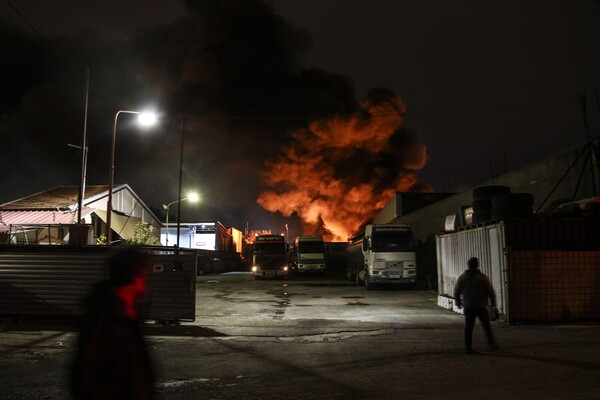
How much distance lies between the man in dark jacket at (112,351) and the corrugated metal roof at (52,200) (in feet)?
80.8

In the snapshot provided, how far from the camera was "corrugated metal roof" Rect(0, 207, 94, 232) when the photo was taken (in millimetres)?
22234

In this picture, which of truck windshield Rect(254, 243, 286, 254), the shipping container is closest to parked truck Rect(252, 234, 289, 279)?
truck windshield Rect(254, 243, 286, 254)

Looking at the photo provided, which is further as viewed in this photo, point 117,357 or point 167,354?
point 167,354

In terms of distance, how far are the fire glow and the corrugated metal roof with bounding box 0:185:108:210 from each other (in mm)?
37382

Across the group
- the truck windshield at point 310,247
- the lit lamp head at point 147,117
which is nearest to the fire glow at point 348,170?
the truck windshield at point 310,247

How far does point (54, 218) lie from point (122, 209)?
40.9 feet

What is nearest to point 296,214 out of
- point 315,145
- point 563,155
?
point 315,145

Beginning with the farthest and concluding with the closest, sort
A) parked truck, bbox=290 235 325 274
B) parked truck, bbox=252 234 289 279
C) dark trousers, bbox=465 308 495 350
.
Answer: parked truck, bbox=290 235 325 274 → parked truck, bbox=252 234 289 279 → dark trousers, bbox=465 308 495 350

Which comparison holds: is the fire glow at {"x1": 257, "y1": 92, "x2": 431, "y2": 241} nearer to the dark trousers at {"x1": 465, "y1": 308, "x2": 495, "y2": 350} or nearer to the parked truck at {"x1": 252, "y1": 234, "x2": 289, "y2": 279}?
the parked truck at {"x1": 252, "y1": 234, "x2": 289, "y2": 279}

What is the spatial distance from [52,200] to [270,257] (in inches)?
542

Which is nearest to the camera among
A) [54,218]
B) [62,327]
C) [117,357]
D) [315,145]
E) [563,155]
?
[117,357]

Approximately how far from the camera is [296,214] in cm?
7325

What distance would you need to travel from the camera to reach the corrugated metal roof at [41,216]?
875 inches

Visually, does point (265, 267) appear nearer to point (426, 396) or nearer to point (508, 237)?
point (508, 237)
